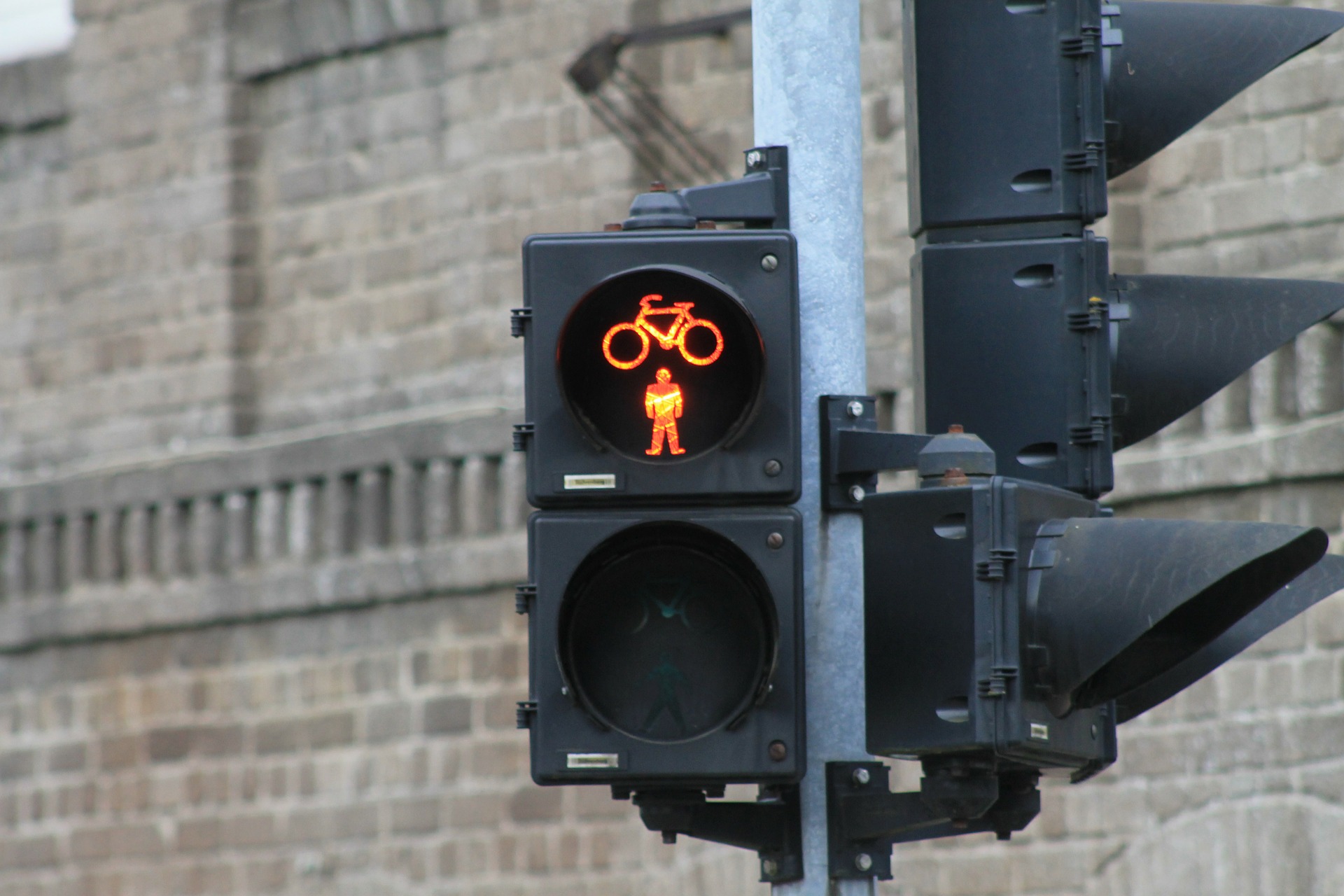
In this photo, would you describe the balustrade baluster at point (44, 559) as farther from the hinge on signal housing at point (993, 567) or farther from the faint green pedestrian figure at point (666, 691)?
the hinge on signal housing at point (993, 567)

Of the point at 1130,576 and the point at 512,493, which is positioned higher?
the point at 512,493

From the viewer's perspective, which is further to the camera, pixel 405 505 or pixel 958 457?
pixel 405 505

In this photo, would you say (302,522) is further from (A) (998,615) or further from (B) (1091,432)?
(A) (998,615)

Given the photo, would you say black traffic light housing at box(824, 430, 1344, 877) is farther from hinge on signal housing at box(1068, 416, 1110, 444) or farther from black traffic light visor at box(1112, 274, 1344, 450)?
black traffic light visor at box(1112, 274, 1344, 450)

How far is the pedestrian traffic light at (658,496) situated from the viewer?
13.1ft

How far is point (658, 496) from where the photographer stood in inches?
158

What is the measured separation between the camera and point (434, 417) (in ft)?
41.8

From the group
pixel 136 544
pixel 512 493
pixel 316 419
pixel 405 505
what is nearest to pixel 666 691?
pixel 512 493

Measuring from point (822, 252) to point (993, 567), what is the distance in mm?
754

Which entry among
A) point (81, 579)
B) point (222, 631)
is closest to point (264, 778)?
point (222, 631)

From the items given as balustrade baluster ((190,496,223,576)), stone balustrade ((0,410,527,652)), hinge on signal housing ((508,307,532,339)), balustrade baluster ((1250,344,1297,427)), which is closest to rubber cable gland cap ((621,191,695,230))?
hinge on signal housing ((508,307,532,339))

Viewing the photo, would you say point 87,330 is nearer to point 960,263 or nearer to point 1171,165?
point 1171,165

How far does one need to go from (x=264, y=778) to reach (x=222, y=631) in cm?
87

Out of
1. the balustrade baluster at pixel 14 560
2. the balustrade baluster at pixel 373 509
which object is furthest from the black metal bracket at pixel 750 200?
the balustrade baluster at pixel 14 560
